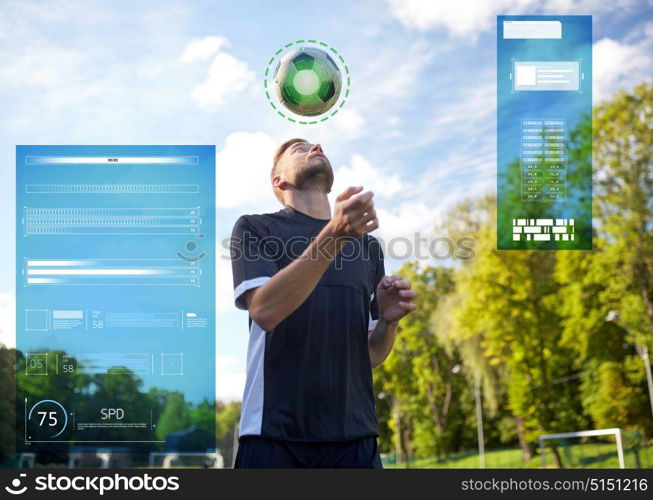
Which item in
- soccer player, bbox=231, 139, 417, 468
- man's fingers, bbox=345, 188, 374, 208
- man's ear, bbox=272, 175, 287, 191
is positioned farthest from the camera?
man's ear, bbox=272, 175, 287, 191

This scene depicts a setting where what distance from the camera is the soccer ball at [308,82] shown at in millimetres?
4801

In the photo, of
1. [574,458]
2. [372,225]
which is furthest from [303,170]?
[574,458]

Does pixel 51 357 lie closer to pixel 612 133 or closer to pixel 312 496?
pixel 312 496

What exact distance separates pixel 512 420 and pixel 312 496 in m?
42.1

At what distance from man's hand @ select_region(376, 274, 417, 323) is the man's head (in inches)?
20.8

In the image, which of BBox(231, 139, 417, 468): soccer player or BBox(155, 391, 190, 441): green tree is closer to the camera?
BBox(231, 139, 417, 468): soccer player

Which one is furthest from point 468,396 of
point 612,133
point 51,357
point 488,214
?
point 51,357

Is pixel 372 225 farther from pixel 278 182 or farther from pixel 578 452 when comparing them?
pixel 578 452

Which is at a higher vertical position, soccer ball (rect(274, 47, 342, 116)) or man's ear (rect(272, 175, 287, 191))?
soccer ball (rect(274, 47, 342, 116))

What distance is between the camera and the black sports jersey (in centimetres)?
305

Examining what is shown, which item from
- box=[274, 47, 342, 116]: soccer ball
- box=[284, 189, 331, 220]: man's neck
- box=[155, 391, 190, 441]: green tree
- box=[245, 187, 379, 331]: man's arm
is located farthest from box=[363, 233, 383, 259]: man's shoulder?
box=[155, 391, 190, 441]: green tree

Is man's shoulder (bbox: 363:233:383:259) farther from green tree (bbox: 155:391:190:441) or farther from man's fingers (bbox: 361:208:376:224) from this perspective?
green tree (bbox: 155:391:190:441)

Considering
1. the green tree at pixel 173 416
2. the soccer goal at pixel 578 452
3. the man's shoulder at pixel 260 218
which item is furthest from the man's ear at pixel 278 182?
the soccer goal at pixel 578 452

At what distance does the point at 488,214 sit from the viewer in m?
27.6
